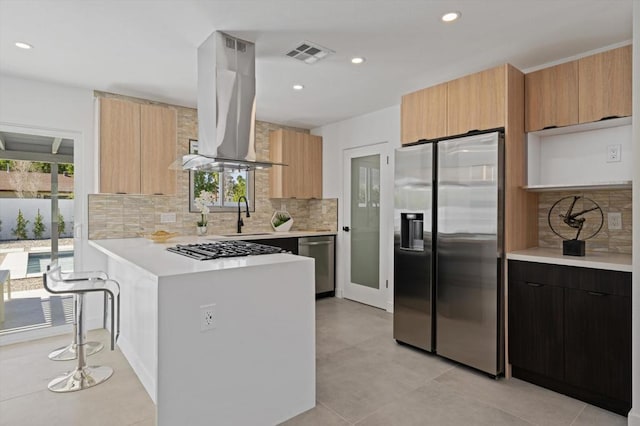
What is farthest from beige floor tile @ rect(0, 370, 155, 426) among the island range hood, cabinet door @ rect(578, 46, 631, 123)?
cabinet door @ rect(578, 46, 631, 123)

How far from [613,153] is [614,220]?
50 cm

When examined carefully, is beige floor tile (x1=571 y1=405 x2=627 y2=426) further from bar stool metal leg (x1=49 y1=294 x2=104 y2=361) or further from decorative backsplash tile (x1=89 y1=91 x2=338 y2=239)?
bar stool metal leg (x1=49 y1=294 x2=104 y2=361)

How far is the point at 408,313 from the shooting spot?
3236 mm

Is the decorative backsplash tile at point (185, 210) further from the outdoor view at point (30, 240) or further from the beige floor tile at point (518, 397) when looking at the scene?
the beige floor tile at point (518, 397)

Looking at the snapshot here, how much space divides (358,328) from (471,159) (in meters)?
2.11

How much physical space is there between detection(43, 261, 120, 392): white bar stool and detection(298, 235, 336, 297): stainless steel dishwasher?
8.41ft

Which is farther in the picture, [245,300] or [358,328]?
[358,328]

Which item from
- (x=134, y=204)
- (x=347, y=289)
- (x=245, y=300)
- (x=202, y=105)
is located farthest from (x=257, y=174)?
(x=245, y=300)

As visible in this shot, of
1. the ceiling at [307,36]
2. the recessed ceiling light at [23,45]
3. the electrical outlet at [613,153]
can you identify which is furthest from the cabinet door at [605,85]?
the recessed ceiling light at [23,45]

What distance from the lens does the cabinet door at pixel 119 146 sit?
357 centimetres

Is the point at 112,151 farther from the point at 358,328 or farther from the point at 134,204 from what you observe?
the point at 358,328

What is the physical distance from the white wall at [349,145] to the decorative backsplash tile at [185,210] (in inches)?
10.3

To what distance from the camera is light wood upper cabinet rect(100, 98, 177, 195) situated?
3.58 metres

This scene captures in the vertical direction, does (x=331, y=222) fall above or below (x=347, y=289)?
above
